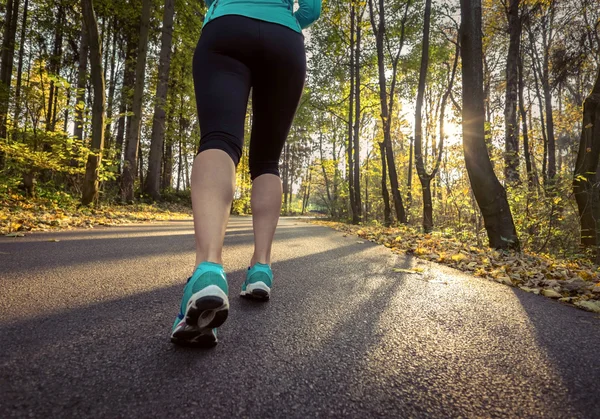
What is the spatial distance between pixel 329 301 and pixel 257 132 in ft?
3.27

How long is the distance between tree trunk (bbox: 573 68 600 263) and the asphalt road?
518 cm

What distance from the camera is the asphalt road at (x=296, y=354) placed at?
80 cm

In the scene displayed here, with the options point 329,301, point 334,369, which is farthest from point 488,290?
point 334,369

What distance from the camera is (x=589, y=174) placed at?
5840 mm

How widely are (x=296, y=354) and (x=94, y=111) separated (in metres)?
8.30

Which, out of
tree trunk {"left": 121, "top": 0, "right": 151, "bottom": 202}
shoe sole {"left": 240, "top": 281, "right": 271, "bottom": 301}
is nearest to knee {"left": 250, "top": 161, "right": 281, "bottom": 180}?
shoe sole {"left": 240, "top": 281, "right": 271, "bottom": 301}

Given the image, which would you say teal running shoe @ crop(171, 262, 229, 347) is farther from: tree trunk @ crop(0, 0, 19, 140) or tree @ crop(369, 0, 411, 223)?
tree trunk @ crop(0, 0, 19, 140)

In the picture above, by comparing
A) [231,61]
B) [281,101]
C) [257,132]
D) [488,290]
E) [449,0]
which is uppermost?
[449,0]

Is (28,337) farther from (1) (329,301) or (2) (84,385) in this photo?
(1) (329,301)

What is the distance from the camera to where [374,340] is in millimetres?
1254

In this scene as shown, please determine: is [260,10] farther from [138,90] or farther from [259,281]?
[138,90]

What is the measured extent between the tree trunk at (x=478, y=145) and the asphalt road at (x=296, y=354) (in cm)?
308

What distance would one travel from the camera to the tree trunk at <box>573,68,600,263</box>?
5780 mm

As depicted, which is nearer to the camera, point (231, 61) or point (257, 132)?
point (231, 61)
